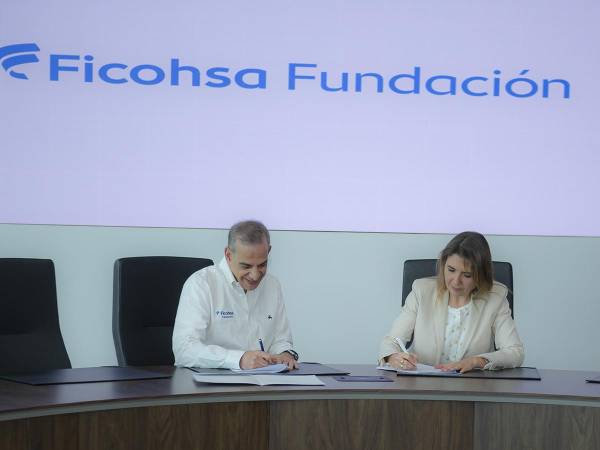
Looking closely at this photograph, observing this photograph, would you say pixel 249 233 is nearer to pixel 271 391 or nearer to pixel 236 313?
pixel 236 313

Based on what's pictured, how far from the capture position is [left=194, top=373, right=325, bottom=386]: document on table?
9.82ft

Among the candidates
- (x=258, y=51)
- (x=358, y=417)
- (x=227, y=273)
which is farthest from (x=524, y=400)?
(x=258, y=51)

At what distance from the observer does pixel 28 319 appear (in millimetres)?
3566

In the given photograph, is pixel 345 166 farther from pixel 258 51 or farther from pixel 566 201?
pixel 566 201

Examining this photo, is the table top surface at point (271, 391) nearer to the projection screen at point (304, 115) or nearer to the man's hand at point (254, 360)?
the man's hand at point (254, 360)

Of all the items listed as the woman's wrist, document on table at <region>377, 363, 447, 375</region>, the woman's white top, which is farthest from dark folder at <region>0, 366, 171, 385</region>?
the woman's white top

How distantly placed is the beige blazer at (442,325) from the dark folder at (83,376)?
1.10m

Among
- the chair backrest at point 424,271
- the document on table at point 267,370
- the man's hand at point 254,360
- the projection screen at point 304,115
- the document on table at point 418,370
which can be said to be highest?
the projection screen at point 304,115

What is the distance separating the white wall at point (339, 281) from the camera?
5.13 meters

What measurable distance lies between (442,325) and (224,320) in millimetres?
913

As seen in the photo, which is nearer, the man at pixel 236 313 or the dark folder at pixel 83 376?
the dark folder at pixel 83 376

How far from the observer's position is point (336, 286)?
17.3 ft

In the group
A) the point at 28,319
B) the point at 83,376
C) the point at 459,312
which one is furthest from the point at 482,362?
the point at 28,319

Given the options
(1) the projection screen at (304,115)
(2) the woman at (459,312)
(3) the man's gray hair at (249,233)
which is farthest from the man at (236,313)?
(1) the projection screen at (304,115)
